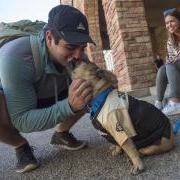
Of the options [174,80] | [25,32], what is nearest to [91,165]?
[25,32]

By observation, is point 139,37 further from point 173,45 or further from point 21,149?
point 21,149

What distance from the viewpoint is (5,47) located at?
10.9 ft

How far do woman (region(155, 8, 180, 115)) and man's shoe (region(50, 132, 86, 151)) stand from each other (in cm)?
135

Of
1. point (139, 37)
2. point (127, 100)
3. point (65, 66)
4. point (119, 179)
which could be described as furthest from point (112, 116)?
point (139, 37)

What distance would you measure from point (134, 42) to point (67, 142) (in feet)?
15.0

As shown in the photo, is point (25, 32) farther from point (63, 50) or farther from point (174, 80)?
point (174, 80)

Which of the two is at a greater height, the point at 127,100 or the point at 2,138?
the point at 127,100

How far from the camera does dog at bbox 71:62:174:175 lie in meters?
2.99

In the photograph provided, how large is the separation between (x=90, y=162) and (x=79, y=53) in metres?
0.92

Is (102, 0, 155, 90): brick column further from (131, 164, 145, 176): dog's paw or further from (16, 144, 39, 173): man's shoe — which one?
(131, 164, 145, 176): dog's paw

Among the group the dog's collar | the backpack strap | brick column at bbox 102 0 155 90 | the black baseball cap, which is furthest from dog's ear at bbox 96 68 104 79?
brick column at bbox 102 0 155 90

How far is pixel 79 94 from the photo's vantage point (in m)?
3.01

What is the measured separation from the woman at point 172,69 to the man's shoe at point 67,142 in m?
1.35

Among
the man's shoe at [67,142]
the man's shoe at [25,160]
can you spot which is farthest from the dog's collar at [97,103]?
the man's shoe at [67,142]
